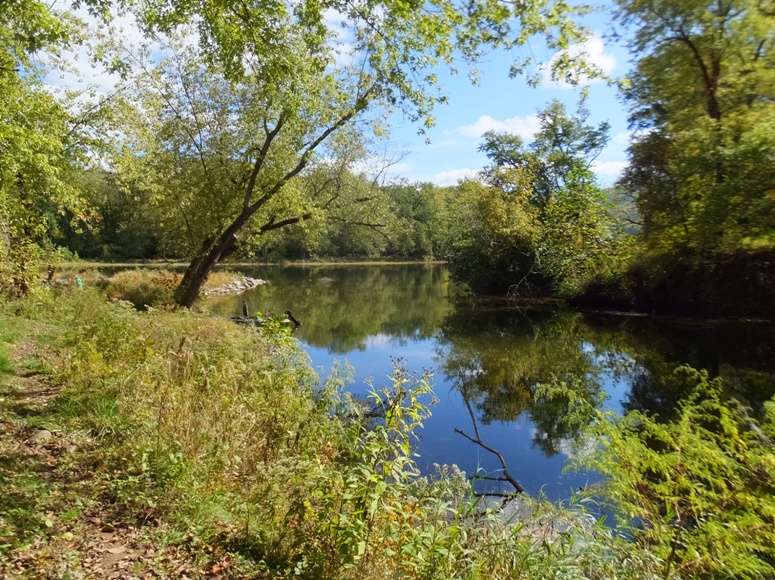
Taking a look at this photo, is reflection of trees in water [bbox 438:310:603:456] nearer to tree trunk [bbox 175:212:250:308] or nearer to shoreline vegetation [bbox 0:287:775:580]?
shoreline vegetation [bbox 0:287:775:580]

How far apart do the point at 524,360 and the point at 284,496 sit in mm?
10795

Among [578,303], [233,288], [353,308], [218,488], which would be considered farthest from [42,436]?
[233,288]

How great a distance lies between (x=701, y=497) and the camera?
4.22m

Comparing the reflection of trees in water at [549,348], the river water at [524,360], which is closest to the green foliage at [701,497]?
the river water at [524,360]

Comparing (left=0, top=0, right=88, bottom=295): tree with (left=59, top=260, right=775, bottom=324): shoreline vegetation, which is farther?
(left=59, top=260, right=775, bottom=324): shoreline vegetation

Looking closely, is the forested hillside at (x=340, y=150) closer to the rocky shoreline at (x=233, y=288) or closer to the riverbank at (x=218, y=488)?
the riverbank at (x=218, y=488)

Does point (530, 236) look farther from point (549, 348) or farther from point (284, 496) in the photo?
point (284, 496)

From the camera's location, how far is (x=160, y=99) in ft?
53.1

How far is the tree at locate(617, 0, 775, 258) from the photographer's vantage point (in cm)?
1560

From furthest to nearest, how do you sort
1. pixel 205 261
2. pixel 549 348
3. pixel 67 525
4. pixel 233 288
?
pixel 233 288, pixel 205 261, pixel 549 348, pixel 67 525

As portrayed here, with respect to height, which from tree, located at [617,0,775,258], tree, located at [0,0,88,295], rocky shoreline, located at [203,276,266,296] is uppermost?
tree, located at [617,0,775,258]

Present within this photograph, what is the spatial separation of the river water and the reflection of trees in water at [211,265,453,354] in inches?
4.3

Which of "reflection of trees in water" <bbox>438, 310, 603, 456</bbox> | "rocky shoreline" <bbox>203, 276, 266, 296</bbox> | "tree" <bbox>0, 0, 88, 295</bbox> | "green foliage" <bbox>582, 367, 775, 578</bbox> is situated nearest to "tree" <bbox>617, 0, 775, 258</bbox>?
"reflection of trees in water" <bbox>438, 310, 603, 456</bbox>

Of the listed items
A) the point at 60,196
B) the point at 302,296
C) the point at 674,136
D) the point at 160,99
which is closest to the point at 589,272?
the point at 674,136
